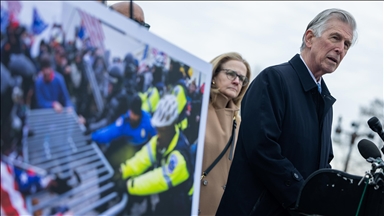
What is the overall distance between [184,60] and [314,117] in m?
1.41

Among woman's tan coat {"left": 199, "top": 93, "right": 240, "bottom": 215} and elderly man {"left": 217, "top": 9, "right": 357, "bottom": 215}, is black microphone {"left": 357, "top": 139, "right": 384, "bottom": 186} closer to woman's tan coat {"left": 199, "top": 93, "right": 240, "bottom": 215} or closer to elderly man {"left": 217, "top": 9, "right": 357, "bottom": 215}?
elderly man {"left": 217, "top": 9, "right": 357, "bottom": 215}

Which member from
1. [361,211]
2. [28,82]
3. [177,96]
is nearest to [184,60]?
[177,96]

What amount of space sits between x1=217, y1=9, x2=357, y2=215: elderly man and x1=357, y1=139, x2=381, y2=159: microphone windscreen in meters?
0.25

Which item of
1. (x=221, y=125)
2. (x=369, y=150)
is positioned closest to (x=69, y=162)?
(x=369, y=150)

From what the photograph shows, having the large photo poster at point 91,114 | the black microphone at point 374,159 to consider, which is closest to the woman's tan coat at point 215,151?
the black microphone at point 374,159

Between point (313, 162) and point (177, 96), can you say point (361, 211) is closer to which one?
point (313, 162)

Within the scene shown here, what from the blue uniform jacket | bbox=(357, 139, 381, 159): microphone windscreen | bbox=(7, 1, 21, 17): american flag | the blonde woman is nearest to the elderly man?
bbox=(357, 139, 381, 159): microphone windscreen

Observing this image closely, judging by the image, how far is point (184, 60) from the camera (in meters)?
1.98

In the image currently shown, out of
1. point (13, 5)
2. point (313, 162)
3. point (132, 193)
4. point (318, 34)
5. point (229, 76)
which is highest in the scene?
point (318, 34)

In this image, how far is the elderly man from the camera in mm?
2939

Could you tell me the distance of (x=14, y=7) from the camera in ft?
4.66

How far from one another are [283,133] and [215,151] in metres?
0.93

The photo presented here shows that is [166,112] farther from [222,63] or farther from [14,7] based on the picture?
[222,63]

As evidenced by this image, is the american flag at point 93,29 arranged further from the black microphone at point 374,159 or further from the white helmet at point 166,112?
the black microphone at point 374,159
